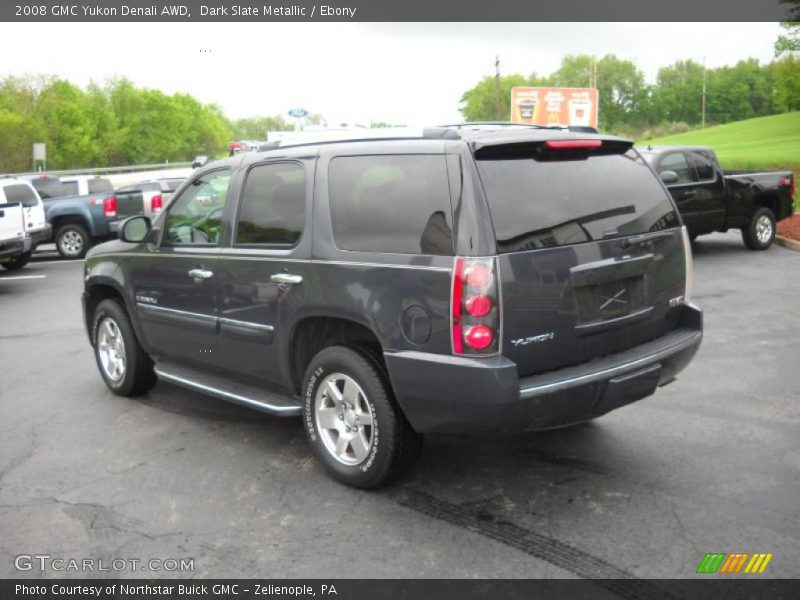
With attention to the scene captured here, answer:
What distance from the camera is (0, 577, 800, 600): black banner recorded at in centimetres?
338

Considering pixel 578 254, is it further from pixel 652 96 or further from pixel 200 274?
pixel 652 96

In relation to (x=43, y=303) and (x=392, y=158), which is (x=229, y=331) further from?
(x=43, y=303)

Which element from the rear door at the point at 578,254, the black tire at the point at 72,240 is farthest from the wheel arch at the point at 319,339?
the black tire at the point at 72,240

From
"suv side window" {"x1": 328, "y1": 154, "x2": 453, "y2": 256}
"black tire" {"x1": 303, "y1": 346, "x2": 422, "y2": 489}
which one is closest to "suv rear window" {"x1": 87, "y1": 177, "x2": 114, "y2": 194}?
"suv side window" {"x1": 328, "y1": 154, "x2": 453, "y2": 256}

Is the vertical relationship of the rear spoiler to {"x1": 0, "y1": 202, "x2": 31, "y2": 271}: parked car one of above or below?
above

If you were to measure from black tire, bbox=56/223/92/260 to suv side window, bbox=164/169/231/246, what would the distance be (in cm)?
1354

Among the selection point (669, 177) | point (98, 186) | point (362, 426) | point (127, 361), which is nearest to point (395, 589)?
point (362, 426)

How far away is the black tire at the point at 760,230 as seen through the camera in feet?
47.2

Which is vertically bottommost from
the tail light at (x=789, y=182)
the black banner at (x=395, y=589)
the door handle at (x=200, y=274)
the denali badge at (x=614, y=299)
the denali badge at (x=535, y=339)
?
the black banner at (x=395, y=589)

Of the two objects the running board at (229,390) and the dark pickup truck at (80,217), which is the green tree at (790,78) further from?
the running board at (229,390)

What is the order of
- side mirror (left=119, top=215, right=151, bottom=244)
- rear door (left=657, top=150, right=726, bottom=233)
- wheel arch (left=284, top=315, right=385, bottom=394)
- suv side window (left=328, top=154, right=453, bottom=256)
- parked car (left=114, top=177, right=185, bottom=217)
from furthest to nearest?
parked car (left=114, top=177, right=185, bottom=217) < rear door (left=657, top=150, right=726, bottom=233) < side mirror (left=119, top=215, right=151, bottom=244) < wheel arch (left=284, top=315, right=385, bottom=394) < suv side window (left=328, top=154, right=453, bottom=256)

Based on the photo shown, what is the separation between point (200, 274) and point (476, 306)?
7.68 ft

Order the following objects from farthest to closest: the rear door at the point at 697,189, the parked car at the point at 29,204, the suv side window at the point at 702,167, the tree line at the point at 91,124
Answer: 1. the tree line at the point at 91,124
2. the parked car at the point at 29,204
3. the suv side window at the point at 702,167
4. the rear door at the point at 697,189

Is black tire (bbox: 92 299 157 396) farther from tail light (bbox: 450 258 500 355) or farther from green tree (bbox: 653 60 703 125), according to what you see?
green tree (bbox: 653 60 703 125)
